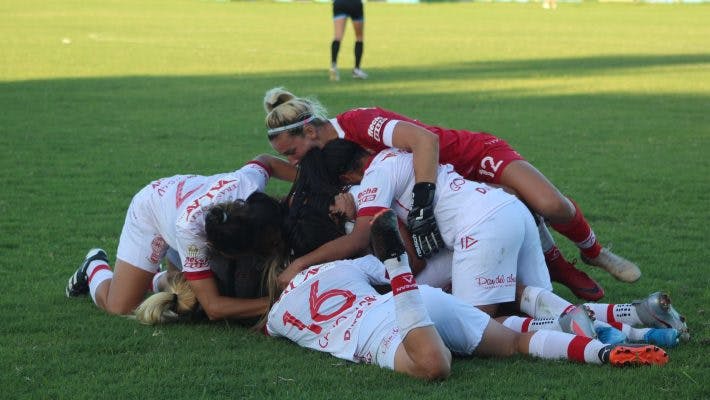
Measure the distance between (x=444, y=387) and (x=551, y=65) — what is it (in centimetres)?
A: 1761

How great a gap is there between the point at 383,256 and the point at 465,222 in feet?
3.27

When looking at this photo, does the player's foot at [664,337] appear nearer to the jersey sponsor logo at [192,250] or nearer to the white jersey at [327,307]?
the white jersey at [327,307]

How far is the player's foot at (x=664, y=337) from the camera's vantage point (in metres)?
5.31

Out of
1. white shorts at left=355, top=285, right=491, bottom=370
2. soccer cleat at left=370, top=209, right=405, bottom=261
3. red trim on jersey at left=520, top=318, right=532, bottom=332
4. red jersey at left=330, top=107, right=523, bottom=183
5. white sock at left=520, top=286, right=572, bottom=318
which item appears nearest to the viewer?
soccer cleat at left=370, top=209, right=405, bottom=261

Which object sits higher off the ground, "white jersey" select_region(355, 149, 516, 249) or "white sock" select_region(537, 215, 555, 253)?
"white jersey" select_region(355, 149, 516, 249)

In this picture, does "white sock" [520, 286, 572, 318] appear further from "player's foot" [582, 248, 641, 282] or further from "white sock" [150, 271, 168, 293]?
"white sock" [150, 271, 168, 293]

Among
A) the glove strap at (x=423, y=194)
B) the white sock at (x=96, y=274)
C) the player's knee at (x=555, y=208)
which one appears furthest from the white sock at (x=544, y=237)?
the white sock at (x=96, y=274)

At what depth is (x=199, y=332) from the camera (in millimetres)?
5738

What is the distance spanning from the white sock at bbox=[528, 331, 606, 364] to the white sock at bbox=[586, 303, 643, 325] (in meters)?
0.69

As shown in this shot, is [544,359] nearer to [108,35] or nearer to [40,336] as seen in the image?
[40,336]

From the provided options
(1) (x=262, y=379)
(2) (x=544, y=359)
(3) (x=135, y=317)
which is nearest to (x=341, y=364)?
(1) (x=262, y=379)

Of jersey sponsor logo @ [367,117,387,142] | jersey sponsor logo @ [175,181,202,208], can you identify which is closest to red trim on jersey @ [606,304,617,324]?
jersey sponsor logo @ [367,117,387,142]

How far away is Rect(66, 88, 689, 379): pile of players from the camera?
5055 millimetres

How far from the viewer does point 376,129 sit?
6.13m
